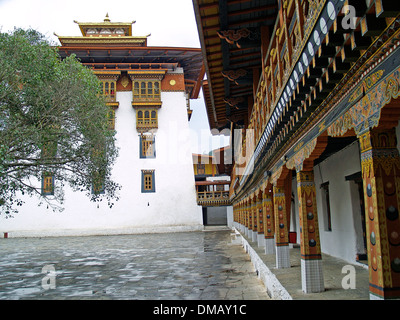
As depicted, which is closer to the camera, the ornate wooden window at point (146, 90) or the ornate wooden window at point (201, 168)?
the ornate wooden window at point (146, 90)

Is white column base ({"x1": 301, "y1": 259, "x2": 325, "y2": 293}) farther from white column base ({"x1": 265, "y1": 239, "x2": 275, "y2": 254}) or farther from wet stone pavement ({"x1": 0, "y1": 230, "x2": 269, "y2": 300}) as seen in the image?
white column base ({"x1": 265, "y1": 239, "x2": 275, "y2": 254})

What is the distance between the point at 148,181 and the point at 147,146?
2.79 meters

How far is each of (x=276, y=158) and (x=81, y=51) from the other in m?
25.0

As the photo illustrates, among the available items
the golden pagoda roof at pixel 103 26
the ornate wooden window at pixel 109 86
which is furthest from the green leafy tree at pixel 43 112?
the golden pagoda roof at pixel 103 26

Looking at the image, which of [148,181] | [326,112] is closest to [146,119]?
[148,181]

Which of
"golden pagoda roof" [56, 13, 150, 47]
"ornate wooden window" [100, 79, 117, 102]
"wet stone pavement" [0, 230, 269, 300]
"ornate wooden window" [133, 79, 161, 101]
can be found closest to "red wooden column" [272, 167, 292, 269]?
"wet stone pavement" [0, 230, 269, 300]

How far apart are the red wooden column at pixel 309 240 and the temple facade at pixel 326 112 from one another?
0.05 ft

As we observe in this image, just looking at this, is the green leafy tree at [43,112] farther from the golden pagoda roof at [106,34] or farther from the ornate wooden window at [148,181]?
the golden pagoda roof at [106,34]

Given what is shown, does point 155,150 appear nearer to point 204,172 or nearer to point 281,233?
point 204,172

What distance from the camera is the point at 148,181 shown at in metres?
29.2

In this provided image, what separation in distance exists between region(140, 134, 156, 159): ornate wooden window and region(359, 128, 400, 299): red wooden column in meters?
26.7

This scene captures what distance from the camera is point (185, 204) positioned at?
29.2 m

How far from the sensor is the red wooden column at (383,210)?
2809mm
